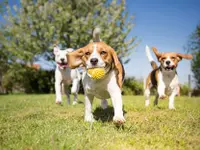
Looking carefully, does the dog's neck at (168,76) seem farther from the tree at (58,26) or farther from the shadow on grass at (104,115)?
the tree at (58,26)

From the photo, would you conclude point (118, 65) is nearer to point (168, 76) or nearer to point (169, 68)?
point (169, 68)

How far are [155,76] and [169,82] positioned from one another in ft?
2.17

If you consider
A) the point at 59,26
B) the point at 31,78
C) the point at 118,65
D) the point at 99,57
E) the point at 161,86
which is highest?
the point at 59,26

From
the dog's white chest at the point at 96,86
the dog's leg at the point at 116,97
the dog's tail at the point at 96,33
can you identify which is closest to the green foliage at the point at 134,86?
the dog's tail at the point at 96,33

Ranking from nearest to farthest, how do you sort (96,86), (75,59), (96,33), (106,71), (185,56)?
(106,71) < (96,86) < (75,59) < (96,33) < (185,56)

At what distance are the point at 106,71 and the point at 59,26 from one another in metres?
19.6

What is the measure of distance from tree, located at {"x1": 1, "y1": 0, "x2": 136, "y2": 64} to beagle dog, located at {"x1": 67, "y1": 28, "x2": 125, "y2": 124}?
1842 cm

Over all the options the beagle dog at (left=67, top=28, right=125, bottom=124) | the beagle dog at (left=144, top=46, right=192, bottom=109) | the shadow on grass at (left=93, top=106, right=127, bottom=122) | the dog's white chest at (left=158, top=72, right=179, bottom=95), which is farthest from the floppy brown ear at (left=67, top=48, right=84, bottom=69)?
the dog's white chest at (left=158, top=72, right=179, bottom=95)

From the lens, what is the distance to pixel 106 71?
13.9ft

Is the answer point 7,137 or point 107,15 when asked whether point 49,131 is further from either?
point 107,15

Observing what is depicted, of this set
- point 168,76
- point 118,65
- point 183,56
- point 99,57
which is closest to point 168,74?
point 168,76

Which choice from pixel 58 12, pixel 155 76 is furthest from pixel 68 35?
pixel 155 76

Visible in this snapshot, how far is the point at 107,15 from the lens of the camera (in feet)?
78.9

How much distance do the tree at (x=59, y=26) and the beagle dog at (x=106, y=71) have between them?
18.4 metres
